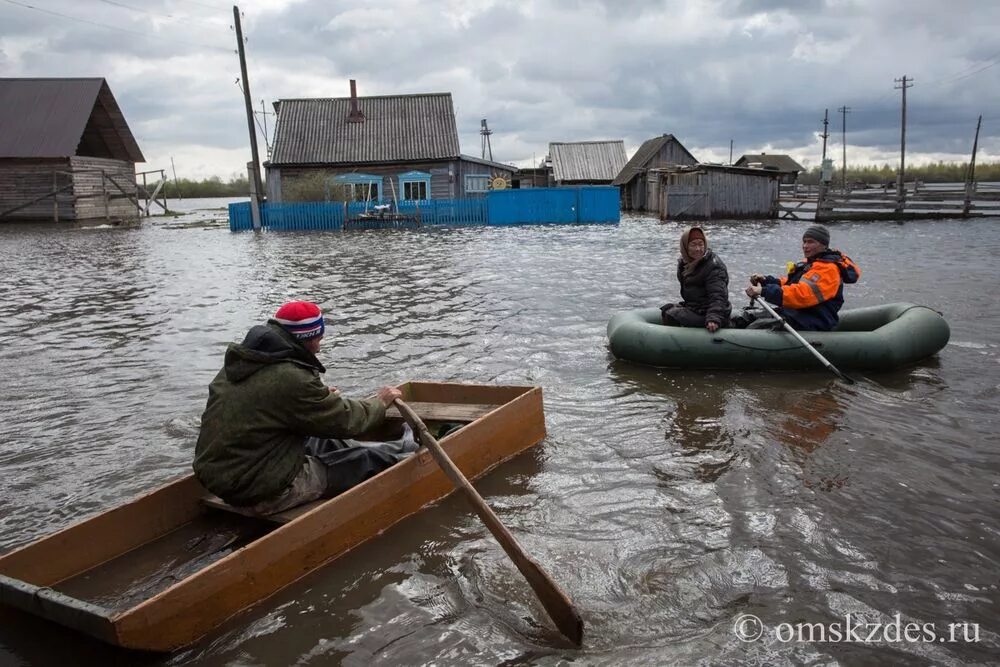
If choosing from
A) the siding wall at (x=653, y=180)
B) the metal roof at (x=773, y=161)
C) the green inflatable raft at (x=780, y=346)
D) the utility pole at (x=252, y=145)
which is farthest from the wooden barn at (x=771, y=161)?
the green inflatable raft at (x=780, y=346)

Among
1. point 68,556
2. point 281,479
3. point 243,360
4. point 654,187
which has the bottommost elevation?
point 68,556

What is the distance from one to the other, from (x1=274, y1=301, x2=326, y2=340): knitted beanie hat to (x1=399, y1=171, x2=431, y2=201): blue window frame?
1245 inches

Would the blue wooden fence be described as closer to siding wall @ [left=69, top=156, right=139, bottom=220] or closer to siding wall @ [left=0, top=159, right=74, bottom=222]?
siding wall @ [left=69, top=156, right=139, bottom=220]

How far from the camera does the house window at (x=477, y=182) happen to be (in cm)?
3700

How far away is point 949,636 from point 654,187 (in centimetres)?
3536

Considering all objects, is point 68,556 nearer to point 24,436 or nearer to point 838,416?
point 24,436

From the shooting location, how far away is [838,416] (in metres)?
6.65

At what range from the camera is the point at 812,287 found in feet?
25.7

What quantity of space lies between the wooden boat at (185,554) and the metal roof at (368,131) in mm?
31517

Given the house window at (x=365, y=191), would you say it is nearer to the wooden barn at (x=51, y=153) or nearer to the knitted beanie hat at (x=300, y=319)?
the wooden barn at (x=51, y=153)

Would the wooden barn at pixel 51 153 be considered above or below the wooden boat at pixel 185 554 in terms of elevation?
above

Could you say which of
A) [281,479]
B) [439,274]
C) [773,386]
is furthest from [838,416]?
[439,274]

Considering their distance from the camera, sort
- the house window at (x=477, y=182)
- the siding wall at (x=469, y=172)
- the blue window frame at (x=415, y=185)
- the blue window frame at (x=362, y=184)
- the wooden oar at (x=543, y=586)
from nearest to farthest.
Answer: the wooden oar at (x=543, y=586)
the blue window frame at (x=362, y=184)
the blue window frame at (x=415, y=185)
the siding wall at (x=469, y=172)
the house window at (x=477, y=182)

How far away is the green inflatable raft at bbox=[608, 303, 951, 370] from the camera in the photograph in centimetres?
778
